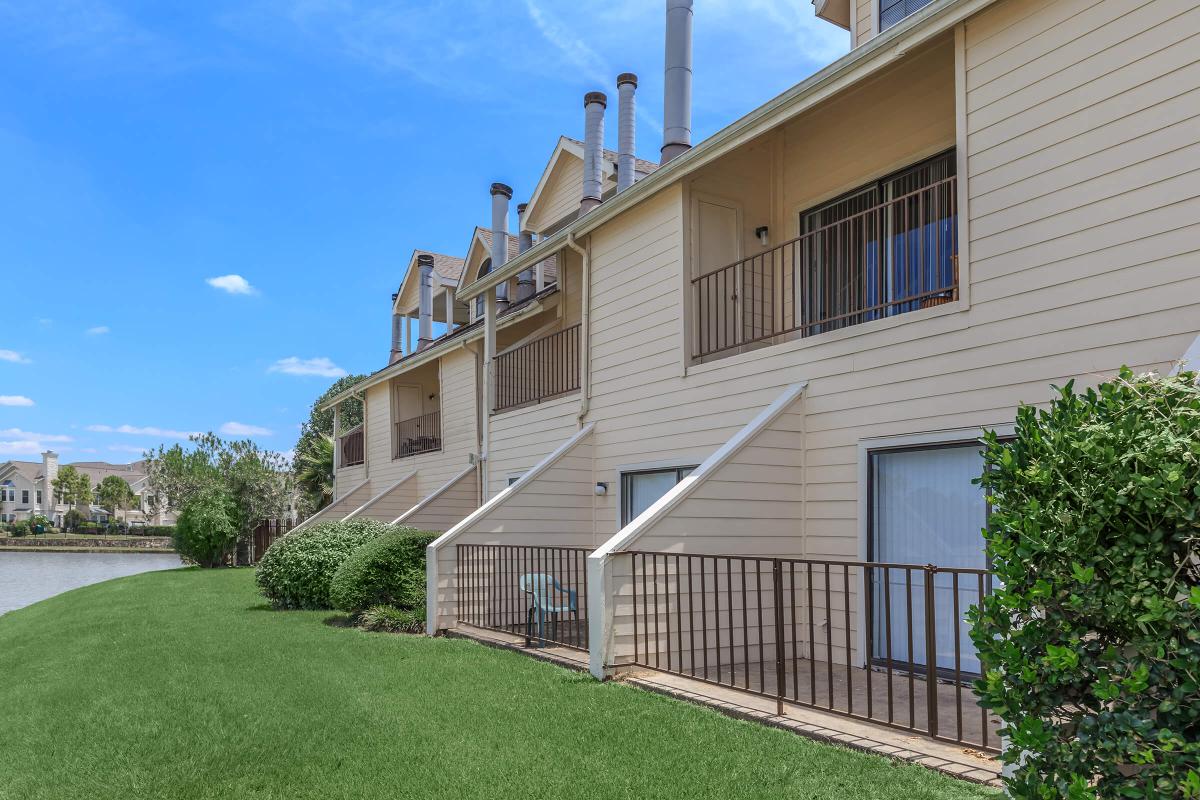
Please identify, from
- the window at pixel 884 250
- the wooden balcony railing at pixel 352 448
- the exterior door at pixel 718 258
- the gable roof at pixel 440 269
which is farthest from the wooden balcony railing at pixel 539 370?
the wooden balcony railing at pixel 352 448

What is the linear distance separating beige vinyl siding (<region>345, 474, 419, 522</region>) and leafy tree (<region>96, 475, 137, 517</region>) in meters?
71.0

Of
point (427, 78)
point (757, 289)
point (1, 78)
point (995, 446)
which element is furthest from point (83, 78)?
point (995, 446)

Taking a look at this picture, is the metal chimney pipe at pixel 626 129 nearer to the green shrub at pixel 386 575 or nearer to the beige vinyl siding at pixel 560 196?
the beige vinyl siding at pixel 560 196

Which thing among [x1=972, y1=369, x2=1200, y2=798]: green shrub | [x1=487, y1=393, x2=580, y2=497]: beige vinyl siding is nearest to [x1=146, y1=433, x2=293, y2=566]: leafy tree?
[x1=487, y1=393, x2=580, y2=497]: beige vinyl siding

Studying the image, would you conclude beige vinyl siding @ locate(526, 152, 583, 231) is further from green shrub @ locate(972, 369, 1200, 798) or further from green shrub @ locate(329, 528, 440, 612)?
green shrub @ locate(972, 369, 1200, 798)

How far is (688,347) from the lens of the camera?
32.5 ft

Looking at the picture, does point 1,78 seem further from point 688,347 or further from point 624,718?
point 624,718

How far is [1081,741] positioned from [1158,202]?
4.19 m

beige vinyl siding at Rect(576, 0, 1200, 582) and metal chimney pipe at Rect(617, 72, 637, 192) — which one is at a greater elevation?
metal chimney pipe at Rect(617, 72, 637, 192)

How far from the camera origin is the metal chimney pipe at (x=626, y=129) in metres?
16.2

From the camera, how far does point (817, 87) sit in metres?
7.73

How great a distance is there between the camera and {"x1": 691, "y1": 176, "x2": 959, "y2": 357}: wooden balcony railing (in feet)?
26.3

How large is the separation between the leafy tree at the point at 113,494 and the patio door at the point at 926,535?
280 feet

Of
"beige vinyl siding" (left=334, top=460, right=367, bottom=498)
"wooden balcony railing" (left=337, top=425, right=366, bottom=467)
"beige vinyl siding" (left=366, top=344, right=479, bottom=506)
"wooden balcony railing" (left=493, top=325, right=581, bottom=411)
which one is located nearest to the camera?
"wooden balcony railing" (left=493, top=325, right=581, bottom=411)
